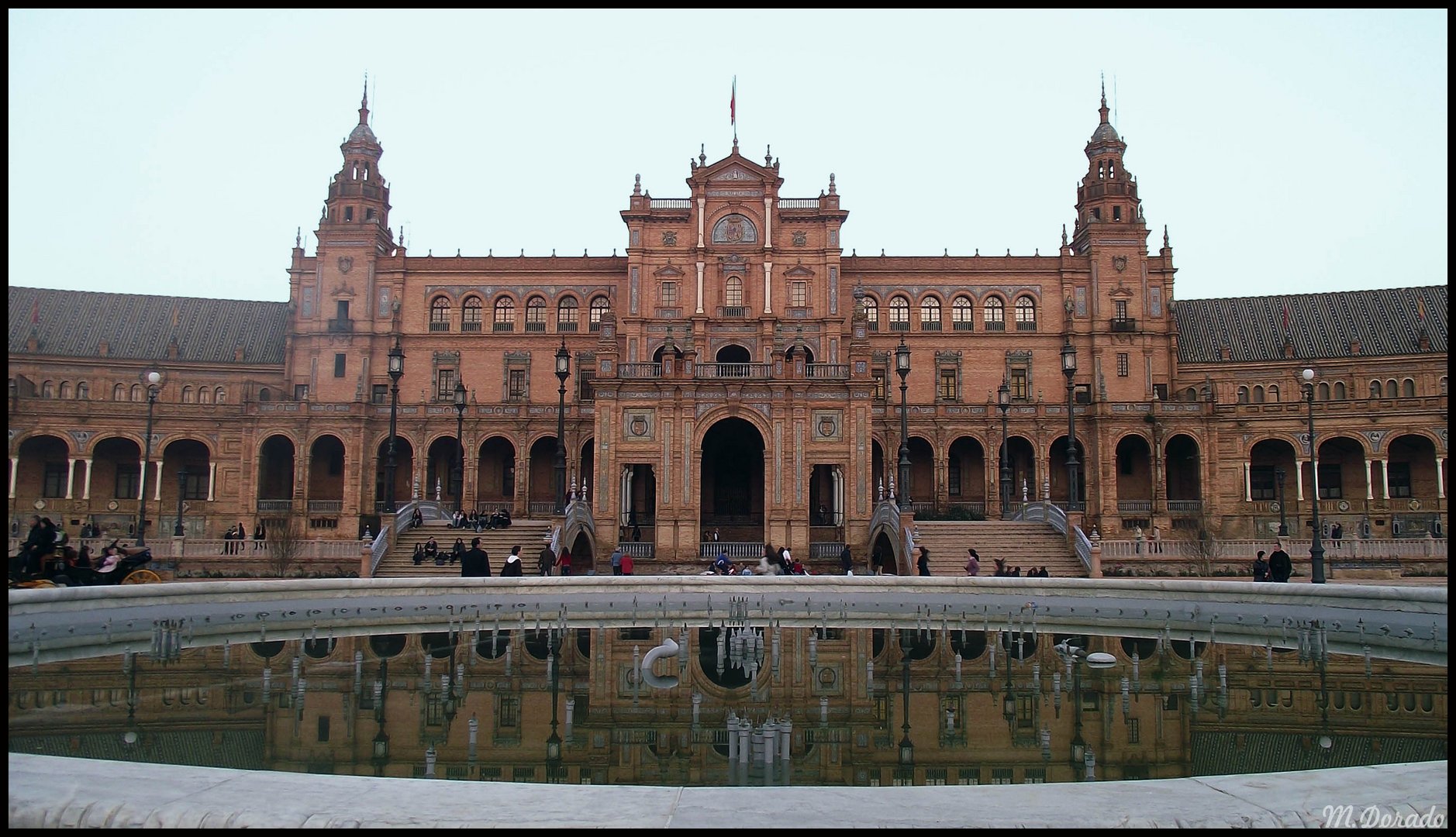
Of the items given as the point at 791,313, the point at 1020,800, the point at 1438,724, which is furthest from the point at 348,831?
the point at 791,313

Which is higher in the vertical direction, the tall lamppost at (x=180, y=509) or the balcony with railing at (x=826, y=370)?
the balcony with railing at (x=826, y=370)

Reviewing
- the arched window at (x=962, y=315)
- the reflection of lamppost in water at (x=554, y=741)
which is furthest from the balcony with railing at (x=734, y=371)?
the arched window at (x=962, y=315)

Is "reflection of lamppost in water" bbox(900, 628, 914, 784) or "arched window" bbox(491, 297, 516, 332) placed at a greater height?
"arched window" bbox(491, 297, 516, 332)

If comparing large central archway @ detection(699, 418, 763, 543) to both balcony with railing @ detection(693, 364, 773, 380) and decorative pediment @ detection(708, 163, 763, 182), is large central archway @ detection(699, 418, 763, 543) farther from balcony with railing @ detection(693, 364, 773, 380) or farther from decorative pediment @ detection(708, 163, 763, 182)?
decorative pediment @ detection(708, 163, 763, 182)

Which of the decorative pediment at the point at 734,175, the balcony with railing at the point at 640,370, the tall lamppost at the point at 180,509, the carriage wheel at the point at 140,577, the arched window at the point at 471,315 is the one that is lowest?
the carriage wheel at the point at 140,577

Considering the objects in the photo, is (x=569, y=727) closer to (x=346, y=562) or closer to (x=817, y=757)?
(x=817, y=757)

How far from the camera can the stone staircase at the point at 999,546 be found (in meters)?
32.3

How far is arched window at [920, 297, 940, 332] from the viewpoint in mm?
59594

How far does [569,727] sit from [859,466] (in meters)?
28.5

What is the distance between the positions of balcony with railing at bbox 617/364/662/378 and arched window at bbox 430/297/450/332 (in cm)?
2521

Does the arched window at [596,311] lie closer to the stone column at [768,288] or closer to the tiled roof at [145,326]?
the stone column at [768,288]

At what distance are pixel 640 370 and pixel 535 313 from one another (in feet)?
78.4

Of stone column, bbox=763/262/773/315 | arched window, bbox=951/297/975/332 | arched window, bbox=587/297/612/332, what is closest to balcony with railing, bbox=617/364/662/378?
stone column, bbox=763/262/773/315

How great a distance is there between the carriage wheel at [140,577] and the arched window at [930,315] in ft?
151
